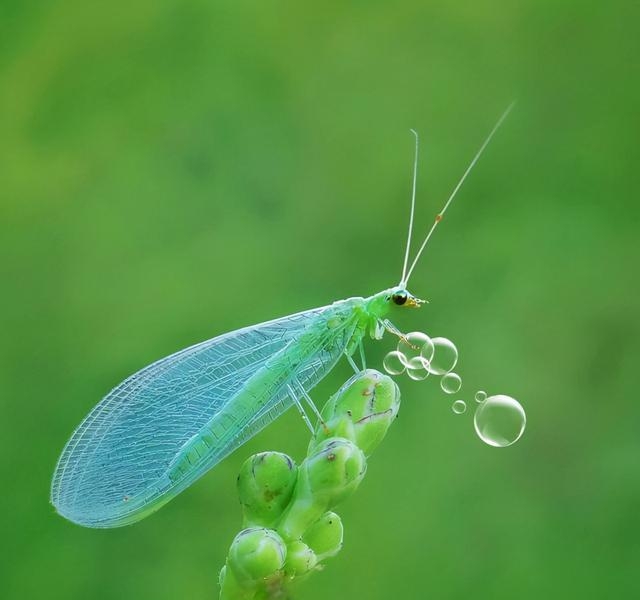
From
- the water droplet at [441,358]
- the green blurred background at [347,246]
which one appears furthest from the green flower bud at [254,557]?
the green blurred background at [347,246]

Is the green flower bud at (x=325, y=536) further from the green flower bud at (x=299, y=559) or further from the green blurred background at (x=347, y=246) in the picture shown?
the green blurred background at (x=347, y=246)

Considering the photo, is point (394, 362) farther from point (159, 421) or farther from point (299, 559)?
point (299, 559)

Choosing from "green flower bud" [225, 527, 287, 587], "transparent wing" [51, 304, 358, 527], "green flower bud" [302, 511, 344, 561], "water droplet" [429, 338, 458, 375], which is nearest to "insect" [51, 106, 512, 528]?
"transparent wing" [51, 304, 358, 527]

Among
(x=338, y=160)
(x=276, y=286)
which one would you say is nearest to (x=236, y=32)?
(x=338, y=160)

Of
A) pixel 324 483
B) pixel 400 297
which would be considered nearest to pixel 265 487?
pixel 324 483

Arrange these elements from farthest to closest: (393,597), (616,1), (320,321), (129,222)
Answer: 1. (616,1)
2. (129,222)
3. (393,597)
4. (320,321)

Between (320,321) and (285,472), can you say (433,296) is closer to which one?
(320,321)
